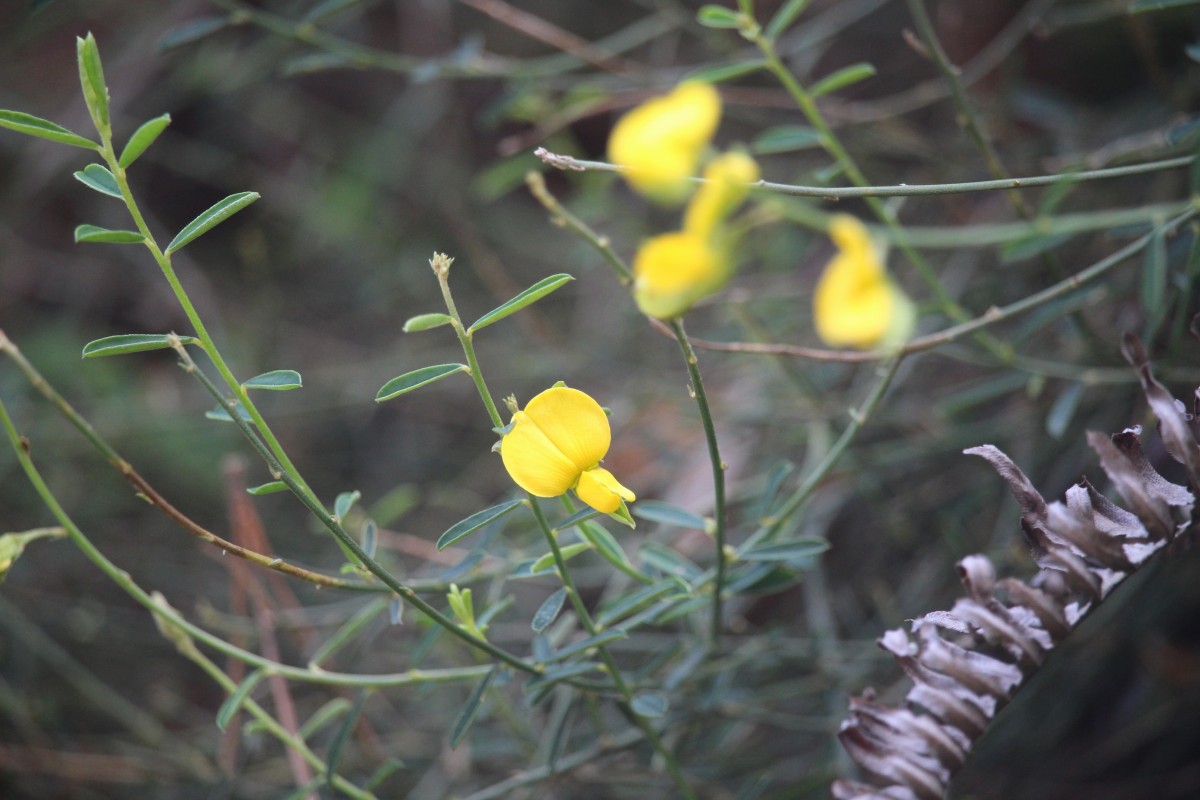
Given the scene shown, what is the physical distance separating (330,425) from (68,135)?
1.39m

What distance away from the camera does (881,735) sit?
561 mm

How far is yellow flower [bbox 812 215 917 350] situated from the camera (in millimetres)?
318

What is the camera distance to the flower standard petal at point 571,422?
521mm

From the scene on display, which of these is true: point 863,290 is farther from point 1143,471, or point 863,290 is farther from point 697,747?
point 697,747

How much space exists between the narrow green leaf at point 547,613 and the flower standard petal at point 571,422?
5.0 inches

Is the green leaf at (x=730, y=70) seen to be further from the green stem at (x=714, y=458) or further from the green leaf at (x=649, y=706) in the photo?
the green leaf at (x=649, y=706)

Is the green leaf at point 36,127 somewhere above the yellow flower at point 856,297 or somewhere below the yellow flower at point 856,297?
above

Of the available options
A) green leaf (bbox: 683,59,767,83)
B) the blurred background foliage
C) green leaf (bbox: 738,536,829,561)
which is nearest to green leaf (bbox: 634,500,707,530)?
green leaf (bbox: 738,536,829,561)

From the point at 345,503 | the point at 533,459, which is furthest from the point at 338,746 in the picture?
the point at 533,459

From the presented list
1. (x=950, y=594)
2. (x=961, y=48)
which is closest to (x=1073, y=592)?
(x=950, y=594)

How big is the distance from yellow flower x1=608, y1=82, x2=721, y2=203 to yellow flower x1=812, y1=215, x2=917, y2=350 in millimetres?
59

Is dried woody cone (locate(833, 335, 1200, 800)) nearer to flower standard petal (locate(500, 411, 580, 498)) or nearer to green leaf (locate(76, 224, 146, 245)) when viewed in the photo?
flower standard petal (locate(500, 411, 580, 498))

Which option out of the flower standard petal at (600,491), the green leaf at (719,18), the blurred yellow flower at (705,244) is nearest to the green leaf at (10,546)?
the flower standard petal at (600,491)

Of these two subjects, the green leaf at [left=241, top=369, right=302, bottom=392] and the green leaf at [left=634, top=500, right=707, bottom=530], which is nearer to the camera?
the green leaf at [left=241, top=369, right=302, bottom=392]
